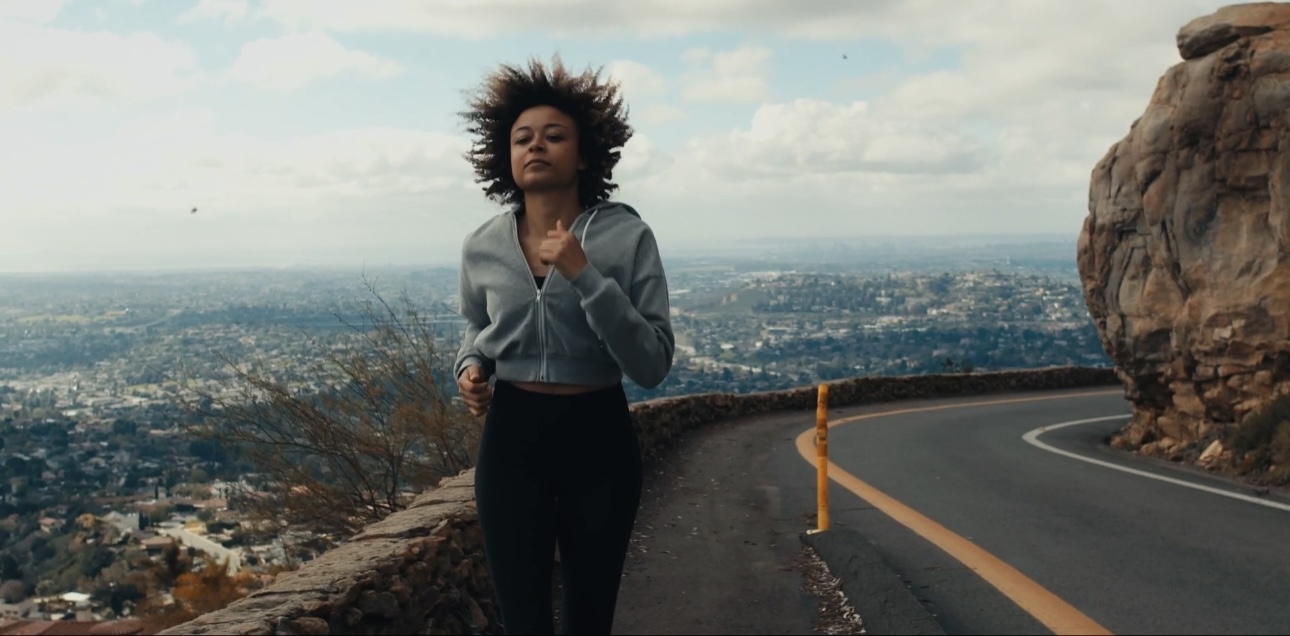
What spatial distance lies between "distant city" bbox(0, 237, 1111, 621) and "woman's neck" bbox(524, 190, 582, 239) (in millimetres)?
1884

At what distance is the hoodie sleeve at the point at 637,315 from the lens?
282 centimetres

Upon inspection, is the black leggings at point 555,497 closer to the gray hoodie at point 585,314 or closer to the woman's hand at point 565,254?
the gray hoodie at point 585,314

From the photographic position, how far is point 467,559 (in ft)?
19.6

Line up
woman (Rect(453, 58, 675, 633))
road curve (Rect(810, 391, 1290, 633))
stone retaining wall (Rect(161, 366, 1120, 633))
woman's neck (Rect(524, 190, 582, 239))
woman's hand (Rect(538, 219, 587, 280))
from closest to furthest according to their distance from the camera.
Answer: woman's hand (Rect(538, 219, 587, 280)) → woman (Rect(453, 58, 675, 633)) → woman's neck (Rect(524, 190, 582, 239)) → stone retaining wall (Rect(161, 366, 1120, 633)) → road curve (Rect(810, 391, 1290, 633))

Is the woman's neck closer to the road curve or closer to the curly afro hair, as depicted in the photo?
the curly afro hair

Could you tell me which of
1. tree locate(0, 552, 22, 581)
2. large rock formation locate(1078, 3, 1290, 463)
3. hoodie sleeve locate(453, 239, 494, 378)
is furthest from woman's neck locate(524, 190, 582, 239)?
tree locate(0, 552, 22, 581)

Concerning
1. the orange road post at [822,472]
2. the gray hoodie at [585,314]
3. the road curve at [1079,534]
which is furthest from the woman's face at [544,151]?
the orange road post at [822,472]

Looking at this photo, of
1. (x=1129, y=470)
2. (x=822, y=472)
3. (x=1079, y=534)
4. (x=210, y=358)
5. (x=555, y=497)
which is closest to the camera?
(x=555, y=497)

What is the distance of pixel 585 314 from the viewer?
2.98 metres

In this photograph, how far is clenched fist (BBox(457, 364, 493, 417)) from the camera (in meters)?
3.15

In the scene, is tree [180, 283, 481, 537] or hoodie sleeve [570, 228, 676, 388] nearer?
hoodie sleeve [570, 228, 676, 388]

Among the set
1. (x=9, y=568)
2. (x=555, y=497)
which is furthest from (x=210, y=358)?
(x=555, y=497)

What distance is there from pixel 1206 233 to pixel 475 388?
14338mm

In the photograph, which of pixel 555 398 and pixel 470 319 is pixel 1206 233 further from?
pixel 555 398
